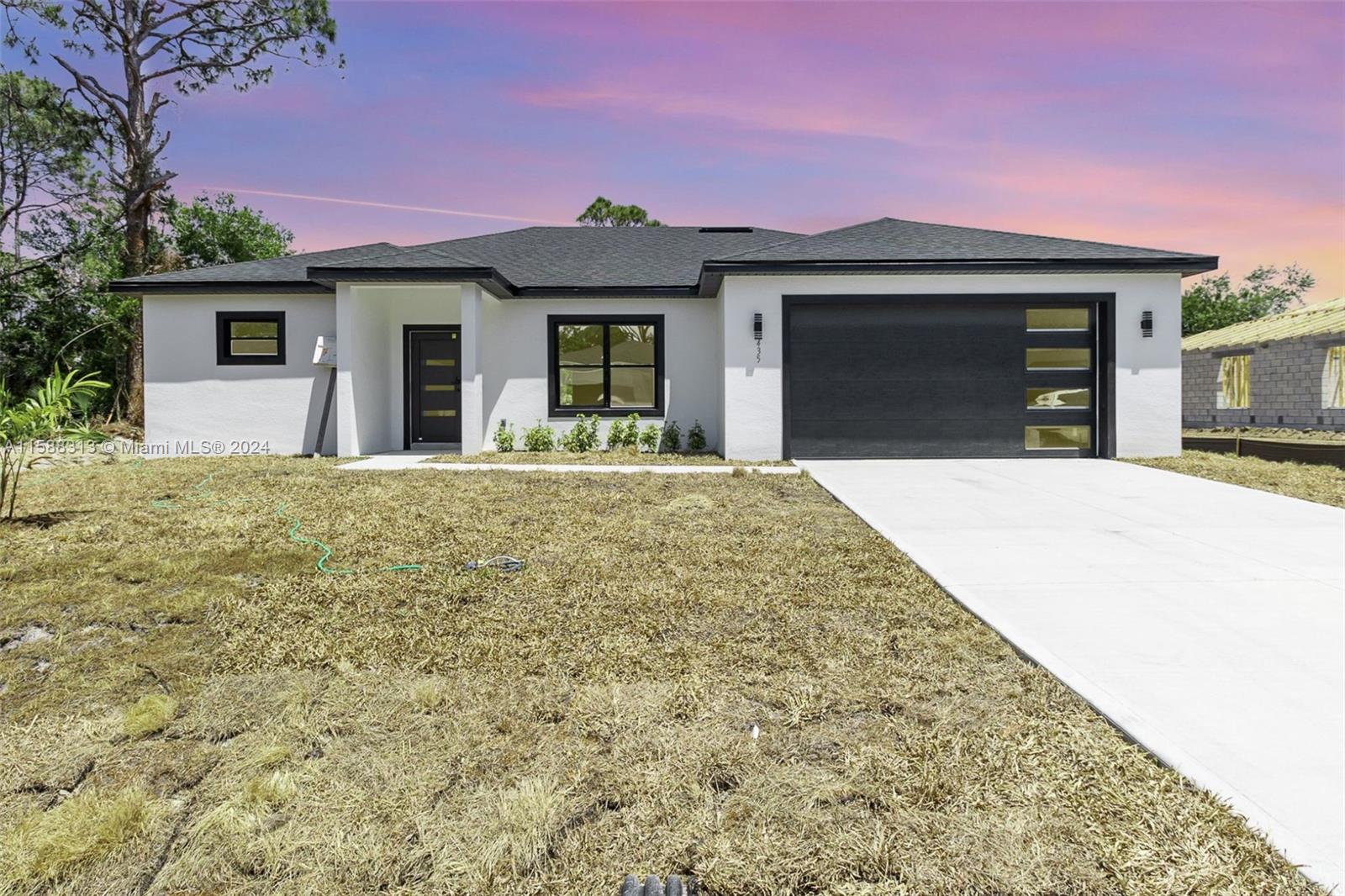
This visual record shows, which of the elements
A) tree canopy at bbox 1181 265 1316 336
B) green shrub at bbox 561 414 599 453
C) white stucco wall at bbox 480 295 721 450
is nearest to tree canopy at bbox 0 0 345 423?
white stucco wall at bbox 480 295 721 450

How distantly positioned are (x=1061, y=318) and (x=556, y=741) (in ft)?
35.9

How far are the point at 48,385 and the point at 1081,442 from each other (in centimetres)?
1268

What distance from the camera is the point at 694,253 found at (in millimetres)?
14078

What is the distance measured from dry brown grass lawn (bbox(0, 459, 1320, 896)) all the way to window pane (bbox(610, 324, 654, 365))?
8.03m

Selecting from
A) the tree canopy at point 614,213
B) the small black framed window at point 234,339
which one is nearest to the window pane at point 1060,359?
the small black framed window at point 234,339

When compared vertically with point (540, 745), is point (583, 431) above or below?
above

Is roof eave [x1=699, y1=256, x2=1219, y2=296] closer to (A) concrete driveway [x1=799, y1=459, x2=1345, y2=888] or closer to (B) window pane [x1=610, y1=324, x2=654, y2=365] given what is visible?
(B) window pane [x1=610, y1=324, x2=654, y2=365]

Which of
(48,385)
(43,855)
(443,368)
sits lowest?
(43,855)

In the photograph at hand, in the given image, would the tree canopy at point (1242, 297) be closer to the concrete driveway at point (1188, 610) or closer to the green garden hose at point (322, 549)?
the concrete driveway at point (1188, 610)

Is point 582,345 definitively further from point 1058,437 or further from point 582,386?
point 1058,437

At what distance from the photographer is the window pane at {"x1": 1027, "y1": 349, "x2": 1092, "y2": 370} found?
10602 mm

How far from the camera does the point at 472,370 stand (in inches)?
424

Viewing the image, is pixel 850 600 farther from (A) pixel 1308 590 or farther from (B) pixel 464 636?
(A) pixel 1308 590

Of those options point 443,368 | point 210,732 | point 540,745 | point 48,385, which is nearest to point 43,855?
point 210,732
